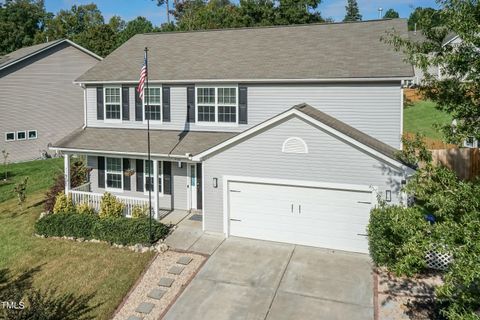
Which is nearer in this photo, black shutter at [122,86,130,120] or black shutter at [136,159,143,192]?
black shutter at [136,159,143,192]

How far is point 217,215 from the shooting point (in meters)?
15.2

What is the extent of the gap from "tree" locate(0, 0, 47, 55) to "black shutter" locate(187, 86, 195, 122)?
54546mm

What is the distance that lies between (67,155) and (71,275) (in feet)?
21.8

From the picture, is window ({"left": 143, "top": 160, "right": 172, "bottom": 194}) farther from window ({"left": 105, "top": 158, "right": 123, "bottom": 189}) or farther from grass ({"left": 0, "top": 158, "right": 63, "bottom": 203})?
grass ({"left": 0, "top": 158, "right": 63, "bottom": 203})

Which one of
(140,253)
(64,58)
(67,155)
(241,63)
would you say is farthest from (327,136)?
(64,58)

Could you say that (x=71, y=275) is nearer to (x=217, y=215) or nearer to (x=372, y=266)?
(x=217, y=215)

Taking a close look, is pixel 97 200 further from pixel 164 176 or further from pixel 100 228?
pixel 164 176

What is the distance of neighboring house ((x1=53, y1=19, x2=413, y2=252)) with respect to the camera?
44.5 feet

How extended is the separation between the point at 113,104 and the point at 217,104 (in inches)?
201

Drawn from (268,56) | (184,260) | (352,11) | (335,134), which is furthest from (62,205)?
(352,11)

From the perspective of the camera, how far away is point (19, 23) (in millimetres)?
70938

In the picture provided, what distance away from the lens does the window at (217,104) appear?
17094 mm

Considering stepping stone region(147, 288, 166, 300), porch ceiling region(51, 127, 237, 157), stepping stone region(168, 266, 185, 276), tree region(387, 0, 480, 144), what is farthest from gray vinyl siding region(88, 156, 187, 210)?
tree region(387, 0, 480, 144)

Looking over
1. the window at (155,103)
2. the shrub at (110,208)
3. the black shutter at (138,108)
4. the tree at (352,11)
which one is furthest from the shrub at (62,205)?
the tree at (352,11)
